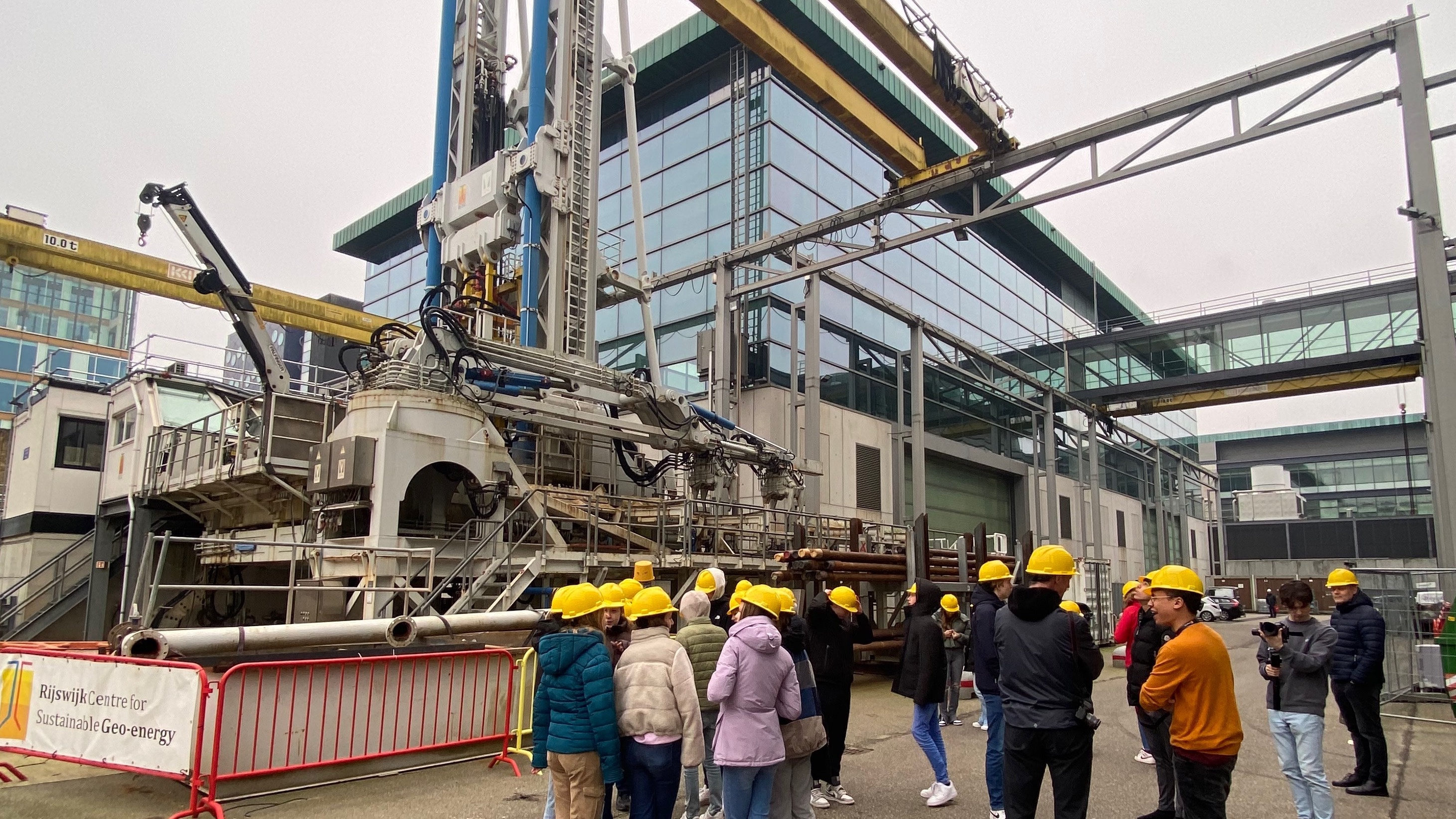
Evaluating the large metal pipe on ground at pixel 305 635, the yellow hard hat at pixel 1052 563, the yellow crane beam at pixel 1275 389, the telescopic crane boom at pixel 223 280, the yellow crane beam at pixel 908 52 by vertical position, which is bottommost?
the large metal pipe on ground at pixel 305 635

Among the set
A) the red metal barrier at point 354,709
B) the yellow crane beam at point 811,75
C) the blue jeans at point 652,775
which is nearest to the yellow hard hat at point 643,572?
the red metal barrier at point 354,709

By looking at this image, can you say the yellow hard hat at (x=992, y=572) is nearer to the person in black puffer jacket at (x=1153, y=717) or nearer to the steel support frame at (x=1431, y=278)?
the person in black puffer jacket at (x=1153, y=717)

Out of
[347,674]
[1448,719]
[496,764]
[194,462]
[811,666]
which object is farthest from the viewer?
[194,462]

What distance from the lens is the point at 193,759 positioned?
21.1ft

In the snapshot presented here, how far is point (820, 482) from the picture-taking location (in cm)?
2245

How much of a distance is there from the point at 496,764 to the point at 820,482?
49.2 feet

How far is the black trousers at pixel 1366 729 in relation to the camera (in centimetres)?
754

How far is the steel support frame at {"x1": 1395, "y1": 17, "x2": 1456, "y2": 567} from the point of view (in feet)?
47.4

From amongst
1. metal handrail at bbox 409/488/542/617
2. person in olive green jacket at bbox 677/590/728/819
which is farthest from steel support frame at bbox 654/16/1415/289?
person in olive green jacket at bbox 677/590/728/819

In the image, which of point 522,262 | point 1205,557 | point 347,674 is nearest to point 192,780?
point 347,674

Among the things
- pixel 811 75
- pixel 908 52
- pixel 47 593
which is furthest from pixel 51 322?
pixel 908 52

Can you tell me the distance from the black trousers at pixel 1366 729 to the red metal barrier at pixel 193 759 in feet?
29.9

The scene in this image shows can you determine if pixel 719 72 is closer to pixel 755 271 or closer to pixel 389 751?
pixel 755 271

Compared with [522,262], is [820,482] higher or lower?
lower
